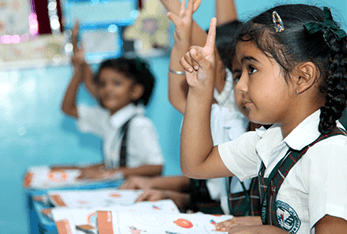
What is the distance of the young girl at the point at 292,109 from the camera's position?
479 mm

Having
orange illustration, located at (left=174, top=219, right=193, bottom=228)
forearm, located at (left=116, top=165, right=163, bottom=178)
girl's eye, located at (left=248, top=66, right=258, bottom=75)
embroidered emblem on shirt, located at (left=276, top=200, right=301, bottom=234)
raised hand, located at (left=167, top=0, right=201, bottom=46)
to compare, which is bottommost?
forearm, located at (left=116, top=165, right=163, bottom=178)

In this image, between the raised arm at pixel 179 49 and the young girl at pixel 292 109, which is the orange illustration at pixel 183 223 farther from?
the raised arm at pixel 179 49

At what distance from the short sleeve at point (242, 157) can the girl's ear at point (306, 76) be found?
0.15 meters

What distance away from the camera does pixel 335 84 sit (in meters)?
0.52

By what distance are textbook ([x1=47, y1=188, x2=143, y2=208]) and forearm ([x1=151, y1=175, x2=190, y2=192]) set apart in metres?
0.14

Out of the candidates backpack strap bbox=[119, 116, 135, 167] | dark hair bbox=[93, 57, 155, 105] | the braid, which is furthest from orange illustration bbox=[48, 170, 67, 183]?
the braid

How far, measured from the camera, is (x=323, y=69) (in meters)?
0.54

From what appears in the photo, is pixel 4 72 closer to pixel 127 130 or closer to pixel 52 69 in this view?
pixel 52 69

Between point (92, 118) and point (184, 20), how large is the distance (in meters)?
1.08

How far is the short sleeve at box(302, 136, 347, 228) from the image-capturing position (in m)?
0.46

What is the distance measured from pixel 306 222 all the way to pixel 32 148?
1.66 metres

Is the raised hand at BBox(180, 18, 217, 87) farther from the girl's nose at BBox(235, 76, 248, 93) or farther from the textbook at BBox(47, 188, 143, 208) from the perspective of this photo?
the textbook at BBox(47, 188, 143, 208)

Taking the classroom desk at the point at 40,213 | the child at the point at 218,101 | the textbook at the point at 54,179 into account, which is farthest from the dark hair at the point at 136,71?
the child at the point at 218,101

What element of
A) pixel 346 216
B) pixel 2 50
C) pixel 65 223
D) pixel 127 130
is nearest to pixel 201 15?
pixel 127 130
